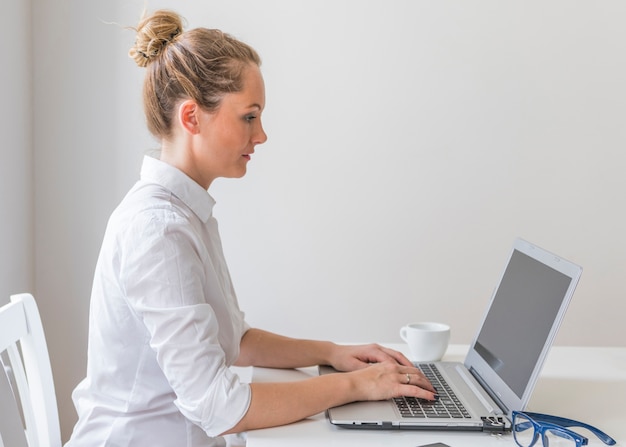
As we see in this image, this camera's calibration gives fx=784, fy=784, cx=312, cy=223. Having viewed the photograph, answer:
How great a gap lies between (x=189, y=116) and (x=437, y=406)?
0.65 metres

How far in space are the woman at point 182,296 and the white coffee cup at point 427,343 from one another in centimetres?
10

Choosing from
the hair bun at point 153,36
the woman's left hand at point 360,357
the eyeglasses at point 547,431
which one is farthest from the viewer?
the woman's left hand at point 360,357

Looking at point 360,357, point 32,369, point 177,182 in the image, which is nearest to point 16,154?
point 32,369

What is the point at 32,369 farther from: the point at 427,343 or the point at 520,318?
the point at 520,318

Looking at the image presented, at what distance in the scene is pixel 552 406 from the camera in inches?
53.4

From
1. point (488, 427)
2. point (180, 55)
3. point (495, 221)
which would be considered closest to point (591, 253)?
point (495, 221)

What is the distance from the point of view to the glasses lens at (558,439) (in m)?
1.16

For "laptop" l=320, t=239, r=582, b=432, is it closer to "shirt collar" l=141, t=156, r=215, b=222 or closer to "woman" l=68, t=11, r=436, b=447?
"woman" l=68, t=11, r=436, b=447

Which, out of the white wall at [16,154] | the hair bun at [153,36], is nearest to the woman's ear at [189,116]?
the hair bun at [153,36]

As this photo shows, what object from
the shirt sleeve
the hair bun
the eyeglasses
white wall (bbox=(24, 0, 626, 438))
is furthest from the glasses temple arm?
white wall (bbox=(24, 0, 626, 438))

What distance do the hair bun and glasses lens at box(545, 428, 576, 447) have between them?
0.92m

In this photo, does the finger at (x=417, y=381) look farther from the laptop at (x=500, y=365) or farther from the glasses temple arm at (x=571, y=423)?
the glasses temple arm at (x=571, y=423)

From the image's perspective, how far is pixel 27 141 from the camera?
7.81 ft

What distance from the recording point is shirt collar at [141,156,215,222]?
137cm
